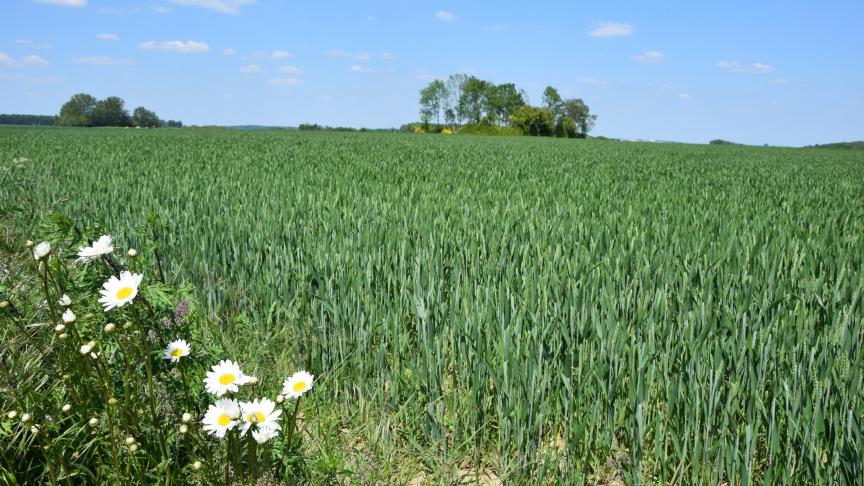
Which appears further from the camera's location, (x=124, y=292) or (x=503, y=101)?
(x=503, y=101)

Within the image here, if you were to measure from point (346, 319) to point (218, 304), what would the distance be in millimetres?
1139

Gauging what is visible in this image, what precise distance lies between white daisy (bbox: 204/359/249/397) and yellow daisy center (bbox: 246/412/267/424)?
0.09m

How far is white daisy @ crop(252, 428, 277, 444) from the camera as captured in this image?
1618 mm

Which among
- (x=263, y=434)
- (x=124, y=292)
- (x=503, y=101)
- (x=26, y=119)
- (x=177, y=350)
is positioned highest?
(x=503, y=101)

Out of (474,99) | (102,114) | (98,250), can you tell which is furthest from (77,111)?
(98,250)

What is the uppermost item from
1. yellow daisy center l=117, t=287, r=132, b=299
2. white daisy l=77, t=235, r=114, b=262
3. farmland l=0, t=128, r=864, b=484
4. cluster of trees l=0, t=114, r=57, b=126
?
cluster of trees l=0, t=114, r=57, b=126

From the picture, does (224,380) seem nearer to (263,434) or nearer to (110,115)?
(263,434)

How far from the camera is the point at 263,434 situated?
164 cm

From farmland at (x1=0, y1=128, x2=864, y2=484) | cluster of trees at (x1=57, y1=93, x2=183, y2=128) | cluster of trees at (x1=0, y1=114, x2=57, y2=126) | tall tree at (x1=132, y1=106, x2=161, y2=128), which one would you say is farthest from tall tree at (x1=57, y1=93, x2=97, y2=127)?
farmland at (x1=0, y1=128, x2=864, y2=484)

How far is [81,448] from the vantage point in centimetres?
210

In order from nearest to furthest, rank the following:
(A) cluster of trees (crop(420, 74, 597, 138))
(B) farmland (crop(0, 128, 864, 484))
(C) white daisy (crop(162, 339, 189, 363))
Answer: (C) white daisy (crop(162, 339, 189, 363)) → (B) farmland (crop(0, 128, 864, 484)) → (A) cluster of trees (crop(420, 74, 597, 138))

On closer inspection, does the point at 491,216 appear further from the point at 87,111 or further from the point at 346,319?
the point at 87,111

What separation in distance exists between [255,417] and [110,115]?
110 m

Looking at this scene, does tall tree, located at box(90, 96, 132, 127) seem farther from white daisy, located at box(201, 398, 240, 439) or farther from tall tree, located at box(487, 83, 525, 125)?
white daisy, located at box(201, 398, 240, 439)
